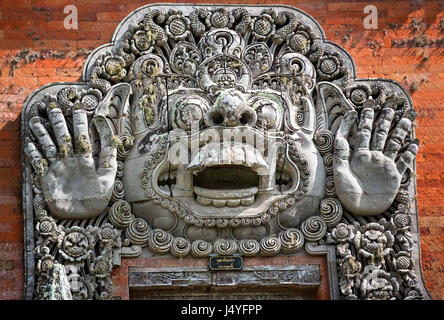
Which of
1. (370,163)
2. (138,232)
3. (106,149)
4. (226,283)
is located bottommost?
(226,283)

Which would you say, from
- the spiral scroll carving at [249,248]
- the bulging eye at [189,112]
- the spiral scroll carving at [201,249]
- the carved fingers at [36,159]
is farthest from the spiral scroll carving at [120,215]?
the spiral scroll carving at [249,248]

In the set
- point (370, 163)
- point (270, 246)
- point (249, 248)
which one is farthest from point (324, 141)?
point (249, 248)

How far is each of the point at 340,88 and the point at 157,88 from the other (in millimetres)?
2320

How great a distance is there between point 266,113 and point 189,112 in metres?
0.95

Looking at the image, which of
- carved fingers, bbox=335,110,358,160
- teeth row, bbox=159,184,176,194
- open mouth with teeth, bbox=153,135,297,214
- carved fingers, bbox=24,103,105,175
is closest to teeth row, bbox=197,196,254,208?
open mouth with teeth, bbox=153,135,297,214

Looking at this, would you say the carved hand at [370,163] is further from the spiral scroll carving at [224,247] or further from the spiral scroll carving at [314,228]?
the spiral scroll carving at [224,247]

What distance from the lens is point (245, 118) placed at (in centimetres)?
1608

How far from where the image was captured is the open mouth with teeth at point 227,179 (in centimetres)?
1577

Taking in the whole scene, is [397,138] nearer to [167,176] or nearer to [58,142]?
[167,176]

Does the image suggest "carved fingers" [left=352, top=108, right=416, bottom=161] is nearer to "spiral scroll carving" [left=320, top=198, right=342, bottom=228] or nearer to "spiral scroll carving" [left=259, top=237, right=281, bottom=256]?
"spiral scroll carving" [left=320, top=198, right=342, bottom=228]

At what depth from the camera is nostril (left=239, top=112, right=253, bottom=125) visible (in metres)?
16.0

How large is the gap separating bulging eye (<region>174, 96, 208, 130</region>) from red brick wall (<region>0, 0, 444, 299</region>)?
1.48 meters

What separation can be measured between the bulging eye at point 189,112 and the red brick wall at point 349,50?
1.48m

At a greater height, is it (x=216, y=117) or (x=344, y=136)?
(x=216, y=117)
